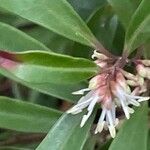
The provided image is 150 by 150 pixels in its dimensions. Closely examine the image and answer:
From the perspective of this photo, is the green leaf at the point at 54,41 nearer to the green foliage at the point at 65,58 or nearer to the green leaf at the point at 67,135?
the green foliage at the point at 65,58

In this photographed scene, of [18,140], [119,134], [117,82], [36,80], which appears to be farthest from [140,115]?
[18,140]

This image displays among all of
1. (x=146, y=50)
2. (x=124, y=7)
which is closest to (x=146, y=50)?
(x=146, y=50)

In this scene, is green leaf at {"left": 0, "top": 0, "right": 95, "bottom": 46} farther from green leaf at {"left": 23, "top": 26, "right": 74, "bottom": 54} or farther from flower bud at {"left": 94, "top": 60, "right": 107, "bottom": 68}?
green leaf at {"left": 23, "top": 26, "right": 74, "bottom": 54}

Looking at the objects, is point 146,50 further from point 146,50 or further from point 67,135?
point 67,135

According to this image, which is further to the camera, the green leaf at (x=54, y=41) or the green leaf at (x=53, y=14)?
the green leaf at (x=54, y=41)

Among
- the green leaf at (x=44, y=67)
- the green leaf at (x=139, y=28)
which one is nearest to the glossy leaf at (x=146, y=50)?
the green leaf at (x=139, y=28)

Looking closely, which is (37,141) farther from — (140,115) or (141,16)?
(141,16)

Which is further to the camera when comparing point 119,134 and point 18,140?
point 18,140
